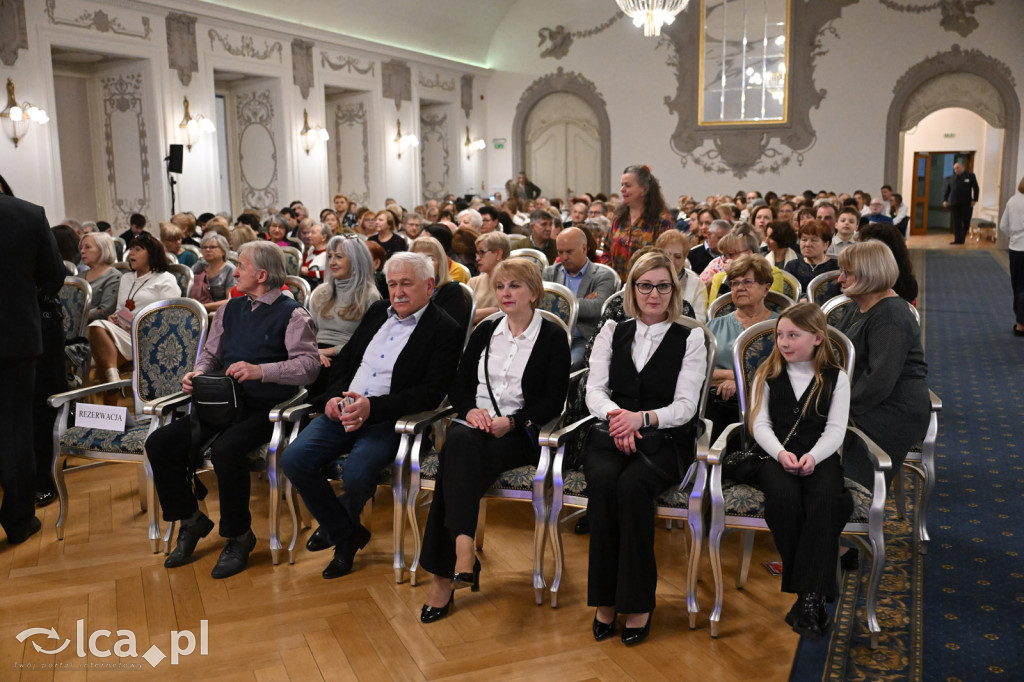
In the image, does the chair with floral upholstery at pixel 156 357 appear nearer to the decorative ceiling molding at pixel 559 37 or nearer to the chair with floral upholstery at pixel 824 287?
the chair with floral upholstery at pixel 824 287

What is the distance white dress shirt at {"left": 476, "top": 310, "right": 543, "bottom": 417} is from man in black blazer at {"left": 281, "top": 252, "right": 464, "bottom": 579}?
236mm

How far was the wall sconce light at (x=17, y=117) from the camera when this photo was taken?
9336 millimetres

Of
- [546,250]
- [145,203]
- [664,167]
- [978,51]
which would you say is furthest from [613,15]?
[546,250]

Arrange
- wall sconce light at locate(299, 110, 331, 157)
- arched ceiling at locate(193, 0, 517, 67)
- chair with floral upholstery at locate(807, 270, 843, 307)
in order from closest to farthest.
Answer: chair with floral upholstery at locate(807, 270, 843, 307) < arched ceiling at locate(193, 0, 517, 67) < wall sconce light at locate(299, 110, 331, 157)

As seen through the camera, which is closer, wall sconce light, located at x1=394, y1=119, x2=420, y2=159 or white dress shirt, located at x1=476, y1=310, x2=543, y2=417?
white dress shirt, located at x1=476, y1=310, x2=543, y2=417

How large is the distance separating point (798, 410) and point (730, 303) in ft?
3.08

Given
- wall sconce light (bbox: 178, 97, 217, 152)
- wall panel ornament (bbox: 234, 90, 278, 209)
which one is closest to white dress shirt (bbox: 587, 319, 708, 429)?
wall sconce light (bbox: 178, 97, 217, 152)

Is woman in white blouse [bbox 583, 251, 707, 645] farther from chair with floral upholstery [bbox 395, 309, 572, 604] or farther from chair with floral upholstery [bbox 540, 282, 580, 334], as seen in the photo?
chair with floral upholstery [bbox 540, 282, 580, 334]

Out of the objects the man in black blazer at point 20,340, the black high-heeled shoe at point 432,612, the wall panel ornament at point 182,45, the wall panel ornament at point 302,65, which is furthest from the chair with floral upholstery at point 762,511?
the wall panel ornament at point 302,65

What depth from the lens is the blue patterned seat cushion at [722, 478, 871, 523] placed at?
2.66 m

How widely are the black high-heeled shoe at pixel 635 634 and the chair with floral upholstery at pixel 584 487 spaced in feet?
0.53

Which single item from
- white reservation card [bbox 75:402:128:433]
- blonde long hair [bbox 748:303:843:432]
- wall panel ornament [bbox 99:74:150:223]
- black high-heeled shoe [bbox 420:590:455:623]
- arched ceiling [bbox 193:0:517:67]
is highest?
arched ceiling [bbox 193:0:517:67]

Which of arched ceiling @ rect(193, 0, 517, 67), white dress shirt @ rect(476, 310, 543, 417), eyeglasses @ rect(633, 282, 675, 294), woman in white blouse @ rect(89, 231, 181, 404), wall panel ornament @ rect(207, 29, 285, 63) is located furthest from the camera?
arched ceiling @ rect(193, 0, 517, 67)

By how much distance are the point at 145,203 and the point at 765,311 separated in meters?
9.88
